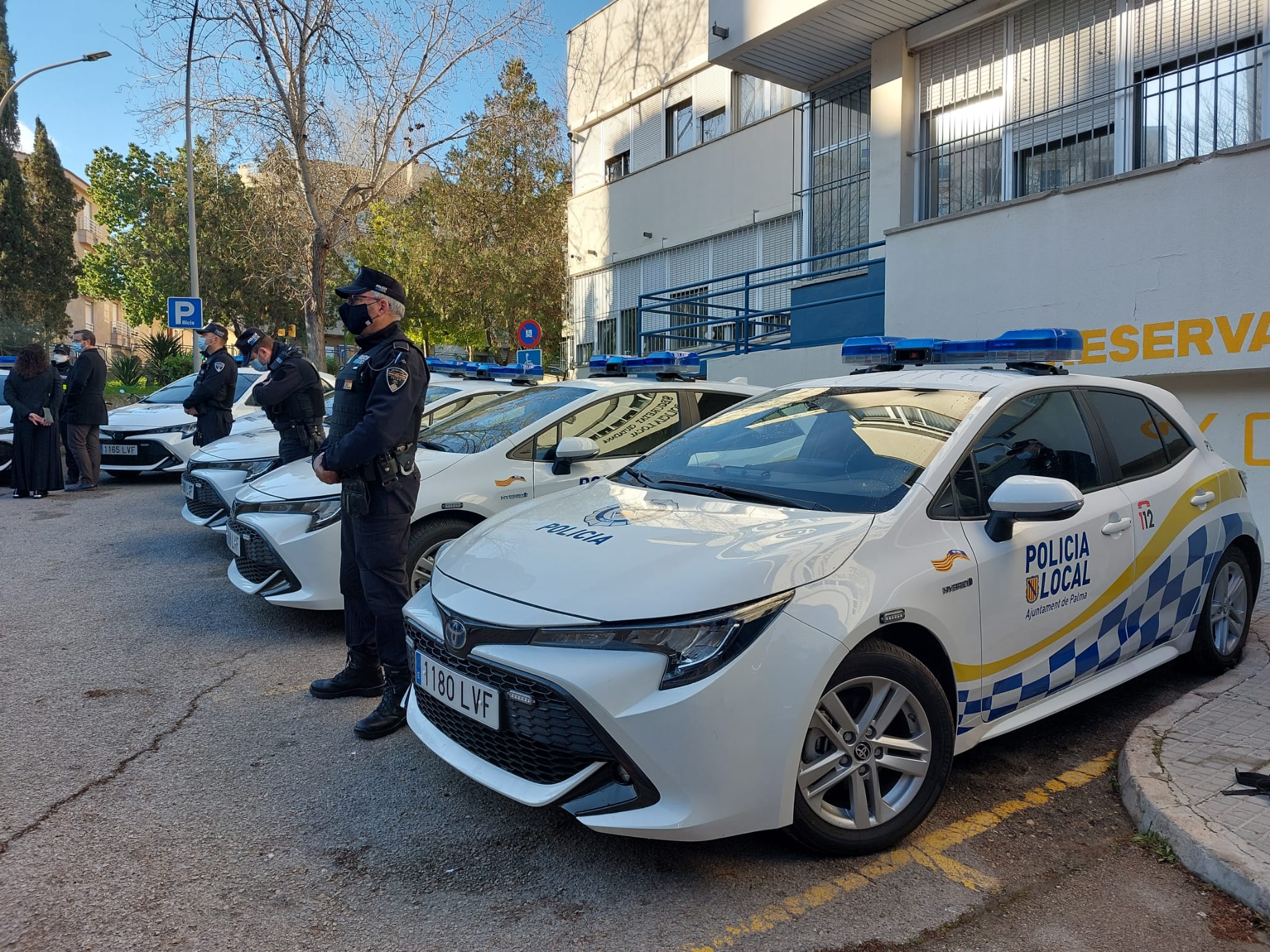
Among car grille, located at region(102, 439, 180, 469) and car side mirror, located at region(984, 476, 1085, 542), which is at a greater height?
car side mirror, located at region(984, 476, 1085, 542)

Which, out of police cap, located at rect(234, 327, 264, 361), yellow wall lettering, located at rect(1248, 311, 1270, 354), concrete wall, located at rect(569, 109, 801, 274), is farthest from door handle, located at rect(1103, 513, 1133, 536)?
concrete wall, located at rect(569, 109, 801, 274)

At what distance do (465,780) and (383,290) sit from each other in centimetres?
212

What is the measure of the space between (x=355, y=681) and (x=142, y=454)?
349 inches

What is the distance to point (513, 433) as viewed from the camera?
5727mm

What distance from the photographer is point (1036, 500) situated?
3.11m

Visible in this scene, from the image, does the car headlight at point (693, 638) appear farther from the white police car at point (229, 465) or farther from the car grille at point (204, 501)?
the car grille at point (204, 501)

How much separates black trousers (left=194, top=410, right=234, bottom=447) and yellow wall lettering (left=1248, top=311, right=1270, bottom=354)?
9371 mm

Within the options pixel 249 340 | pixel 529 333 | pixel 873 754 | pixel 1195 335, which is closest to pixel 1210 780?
pixel 873 754

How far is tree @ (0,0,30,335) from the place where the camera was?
35438 millimetres

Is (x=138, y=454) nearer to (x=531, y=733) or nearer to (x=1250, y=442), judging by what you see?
(x=531, y=733)

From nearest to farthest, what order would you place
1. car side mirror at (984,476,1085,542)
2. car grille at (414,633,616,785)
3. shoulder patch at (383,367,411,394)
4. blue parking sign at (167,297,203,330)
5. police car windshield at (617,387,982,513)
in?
car grille at (414,633,616,785), car side mirror at (984,476,1085,542), police car windshield at (617,387,982,513), shoulder patch at (383,367,411,394), blue parking sign at (167,297,203,330)

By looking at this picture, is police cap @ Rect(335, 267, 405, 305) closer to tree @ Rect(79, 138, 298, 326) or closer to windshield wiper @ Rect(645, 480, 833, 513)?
windshield wiper @ Rect(645, 480, 833, 513)

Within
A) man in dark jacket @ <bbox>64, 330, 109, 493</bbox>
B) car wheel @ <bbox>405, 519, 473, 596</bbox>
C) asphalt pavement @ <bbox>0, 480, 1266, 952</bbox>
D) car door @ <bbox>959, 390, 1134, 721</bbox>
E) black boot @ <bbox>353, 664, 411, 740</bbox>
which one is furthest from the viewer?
man in dark jacket @ <bbox>64, 330, 109, 493</bbox>

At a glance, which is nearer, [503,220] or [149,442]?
[149,442]
